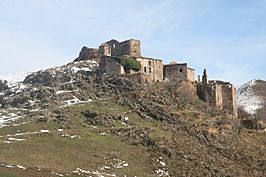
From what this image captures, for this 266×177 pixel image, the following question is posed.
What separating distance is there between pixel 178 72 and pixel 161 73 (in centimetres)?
292

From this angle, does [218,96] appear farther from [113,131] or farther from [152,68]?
[113,131]

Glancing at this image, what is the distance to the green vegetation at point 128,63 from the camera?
96.6 m

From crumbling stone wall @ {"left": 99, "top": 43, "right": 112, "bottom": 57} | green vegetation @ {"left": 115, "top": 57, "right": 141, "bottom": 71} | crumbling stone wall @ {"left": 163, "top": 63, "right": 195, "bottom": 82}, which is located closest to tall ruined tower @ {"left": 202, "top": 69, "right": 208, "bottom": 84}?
crumbling stone wall @ {"left": 163, "top": 63, "right": 195, "bottom": 82}

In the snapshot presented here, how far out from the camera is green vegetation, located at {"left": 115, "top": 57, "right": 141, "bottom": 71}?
317ft

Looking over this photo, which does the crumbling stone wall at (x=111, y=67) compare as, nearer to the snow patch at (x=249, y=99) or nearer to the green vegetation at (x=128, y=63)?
the green vegetation at (x=128, y=63)

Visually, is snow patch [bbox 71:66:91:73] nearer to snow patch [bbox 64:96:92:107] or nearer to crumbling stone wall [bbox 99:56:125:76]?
crumbling stone wall [bbox 99:56:125:76]

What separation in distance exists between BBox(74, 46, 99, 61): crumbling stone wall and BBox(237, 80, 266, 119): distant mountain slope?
4200 cm

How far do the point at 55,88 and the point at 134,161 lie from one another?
28.4 metres

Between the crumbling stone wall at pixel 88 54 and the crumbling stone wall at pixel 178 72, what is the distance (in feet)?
48.3

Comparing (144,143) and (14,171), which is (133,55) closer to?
(144,143)

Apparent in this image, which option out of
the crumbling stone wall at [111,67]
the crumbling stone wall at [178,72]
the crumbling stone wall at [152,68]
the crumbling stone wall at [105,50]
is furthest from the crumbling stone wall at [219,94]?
the crumbling stone wall at [105,50]

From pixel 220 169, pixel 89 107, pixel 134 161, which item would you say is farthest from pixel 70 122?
pixel 220 169

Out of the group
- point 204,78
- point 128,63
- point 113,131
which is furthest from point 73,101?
point 204,78

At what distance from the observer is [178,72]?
99750 millimetres
